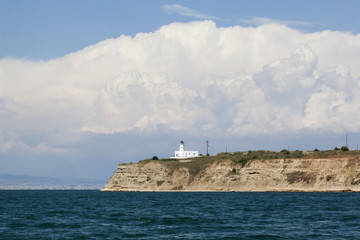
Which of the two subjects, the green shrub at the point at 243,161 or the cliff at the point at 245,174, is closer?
the cliff at the point at 245,174

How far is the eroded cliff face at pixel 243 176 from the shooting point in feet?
470

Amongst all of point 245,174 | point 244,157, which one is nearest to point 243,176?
point 245,174

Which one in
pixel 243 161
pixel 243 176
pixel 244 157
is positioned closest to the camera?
pixel 243 176

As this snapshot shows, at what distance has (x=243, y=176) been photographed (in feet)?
533

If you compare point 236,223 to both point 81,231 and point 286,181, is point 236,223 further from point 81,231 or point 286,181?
point 286,181

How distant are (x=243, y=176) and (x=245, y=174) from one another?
3.17ft

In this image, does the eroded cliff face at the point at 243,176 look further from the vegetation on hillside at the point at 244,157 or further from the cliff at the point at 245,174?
the vegetation on hillside at the point at 244,157

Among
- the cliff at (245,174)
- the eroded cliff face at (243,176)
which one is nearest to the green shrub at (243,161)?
the cliff at (245,174)

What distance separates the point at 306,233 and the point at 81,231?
814 inches

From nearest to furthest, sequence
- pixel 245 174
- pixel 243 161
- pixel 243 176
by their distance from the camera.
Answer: pixel 245 174, pixel 243 176, pixel 243 161

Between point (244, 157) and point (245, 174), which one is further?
point (244, 157)

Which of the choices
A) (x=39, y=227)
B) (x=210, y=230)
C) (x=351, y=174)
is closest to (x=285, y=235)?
(x=210, y=230)

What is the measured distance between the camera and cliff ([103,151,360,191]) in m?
144

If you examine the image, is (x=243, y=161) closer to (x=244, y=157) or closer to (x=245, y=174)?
(x=245, y=174)
